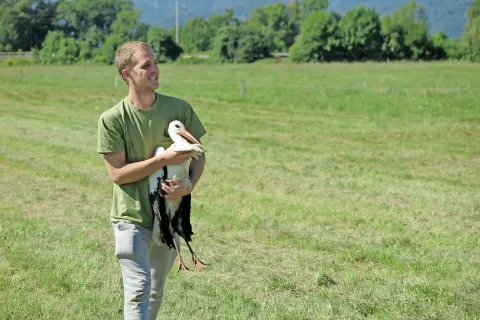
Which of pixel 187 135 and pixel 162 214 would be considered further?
pixel 162 214

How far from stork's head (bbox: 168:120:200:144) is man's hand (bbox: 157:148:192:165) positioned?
7 cm

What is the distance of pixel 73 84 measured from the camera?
43438 mm

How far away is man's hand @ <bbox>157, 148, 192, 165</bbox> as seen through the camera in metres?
4.15

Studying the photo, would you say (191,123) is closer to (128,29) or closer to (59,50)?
(59,50)

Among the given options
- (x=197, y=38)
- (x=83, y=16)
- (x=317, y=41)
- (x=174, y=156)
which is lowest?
(x=197, y=38)

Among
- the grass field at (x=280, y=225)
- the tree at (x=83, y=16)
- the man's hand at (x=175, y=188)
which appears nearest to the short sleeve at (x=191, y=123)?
the man's hand at (x=175, y=188)

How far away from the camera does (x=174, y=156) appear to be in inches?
164

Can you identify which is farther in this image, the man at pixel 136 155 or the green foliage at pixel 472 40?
the green foliage at pixel 472 40

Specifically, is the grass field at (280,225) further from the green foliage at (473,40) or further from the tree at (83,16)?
the tree at (83,16)

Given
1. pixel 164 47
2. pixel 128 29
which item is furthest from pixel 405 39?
pixel 128 29

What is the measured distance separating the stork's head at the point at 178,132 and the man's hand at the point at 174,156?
74 millimetres

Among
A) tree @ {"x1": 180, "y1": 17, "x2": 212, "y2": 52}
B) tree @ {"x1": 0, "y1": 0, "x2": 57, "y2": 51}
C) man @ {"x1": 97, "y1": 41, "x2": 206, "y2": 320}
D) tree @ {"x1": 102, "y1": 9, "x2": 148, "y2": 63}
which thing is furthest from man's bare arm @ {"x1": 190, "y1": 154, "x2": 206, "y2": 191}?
tree @ {"x1": 180, "y1": 17, "x2": 212, "y2": 52}

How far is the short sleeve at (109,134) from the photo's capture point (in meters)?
4.31

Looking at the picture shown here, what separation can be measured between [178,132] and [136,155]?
1.17ft
